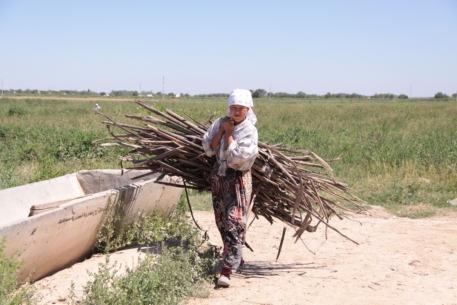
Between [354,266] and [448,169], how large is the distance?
5.92 m

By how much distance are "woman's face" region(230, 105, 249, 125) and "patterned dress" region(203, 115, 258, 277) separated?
42 millimetres

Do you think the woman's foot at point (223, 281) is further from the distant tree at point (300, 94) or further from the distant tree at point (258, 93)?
the distant tree at point (300, 94)

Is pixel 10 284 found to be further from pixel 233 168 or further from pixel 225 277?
pixel 233 168

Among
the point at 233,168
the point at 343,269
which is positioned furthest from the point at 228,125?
the point at 343,269

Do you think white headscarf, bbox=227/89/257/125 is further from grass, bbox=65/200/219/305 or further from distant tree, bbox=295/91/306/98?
distant tree, bbox=295/91/306/98

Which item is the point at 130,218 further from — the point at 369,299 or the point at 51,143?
the point at 51,143

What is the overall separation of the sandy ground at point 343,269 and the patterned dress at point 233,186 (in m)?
0.36

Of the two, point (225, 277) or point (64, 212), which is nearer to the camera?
point (64, 212)

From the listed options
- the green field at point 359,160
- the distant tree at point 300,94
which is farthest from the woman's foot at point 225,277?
the distant tree at point 300,94

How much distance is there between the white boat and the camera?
12.2 feet

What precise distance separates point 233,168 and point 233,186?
166 millimetres

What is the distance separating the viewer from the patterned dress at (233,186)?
13.8 feet

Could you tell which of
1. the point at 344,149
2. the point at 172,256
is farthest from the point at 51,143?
the point at 172,256

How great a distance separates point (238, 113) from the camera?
13.8 ft
